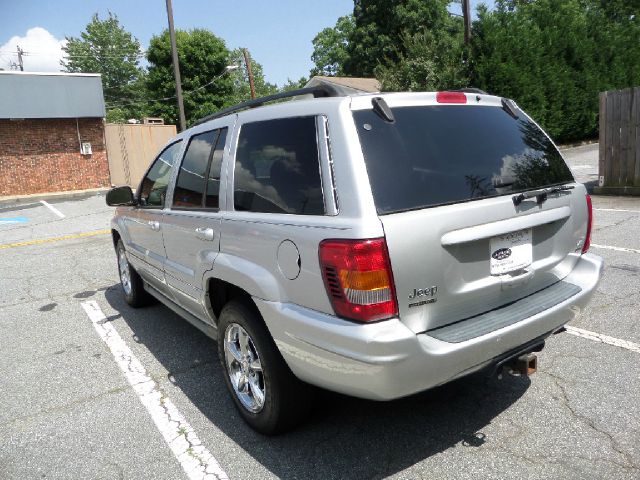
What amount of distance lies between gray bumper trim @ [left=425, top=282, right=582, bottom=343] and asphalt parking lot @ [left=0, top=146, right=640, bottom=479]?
2.38 ft

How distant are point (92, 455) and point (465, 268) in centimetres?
235

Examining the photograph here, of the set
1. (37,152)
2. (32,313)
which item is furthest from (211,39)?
(32,313)

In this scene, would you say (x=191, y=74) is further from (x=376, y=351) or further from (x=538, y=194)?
(x=376, y=351)

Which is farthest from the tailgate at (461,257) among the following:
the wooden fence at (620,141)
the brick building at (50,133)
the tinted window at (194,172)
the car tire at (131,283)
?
the brick building at (50,133)

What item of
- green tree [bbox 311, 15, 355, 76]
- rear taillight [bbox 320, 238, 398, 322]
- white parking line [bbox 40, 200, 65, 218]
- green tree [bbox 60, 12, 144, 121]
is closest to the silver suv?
rear taillight [bbox 320, 238, 398, 322]

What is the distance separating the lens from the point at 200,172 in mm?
3447

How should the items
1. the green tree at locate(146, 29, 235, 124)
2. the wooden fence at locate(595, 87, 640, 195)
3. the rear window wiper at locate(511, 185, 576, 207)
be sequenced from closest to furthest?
the rear window wiper at locate(511, 185, 576, 207)
the wooden fence at locate(595, 87, 640, 195)
the green tree at locate(146, 29, 235, 124)

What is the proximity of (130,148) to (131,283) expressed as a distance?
1867cm

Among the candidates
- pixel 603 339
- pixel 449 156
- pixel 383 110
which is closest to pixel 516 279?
pixel 449 156

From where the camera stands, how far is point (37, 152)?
20.7 m

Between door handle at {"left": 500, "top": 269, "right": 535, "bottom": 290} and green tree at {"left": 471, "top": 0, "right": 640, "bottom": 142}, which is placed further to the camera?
green tree at {"left": 471, "top": 0, "right": 640, "bottom": 142}

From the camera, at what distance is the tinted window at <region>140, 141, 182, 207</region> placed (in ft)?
13.3

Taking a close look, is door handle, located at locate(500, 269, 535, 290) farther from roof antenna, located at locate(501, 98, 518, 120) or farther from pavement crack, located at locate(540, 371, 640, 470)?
roof antenna, located at locate(501, 98, 518, 120)

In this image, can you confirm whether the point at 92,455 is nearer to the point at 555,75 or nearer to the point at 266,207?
the point at 266,207
